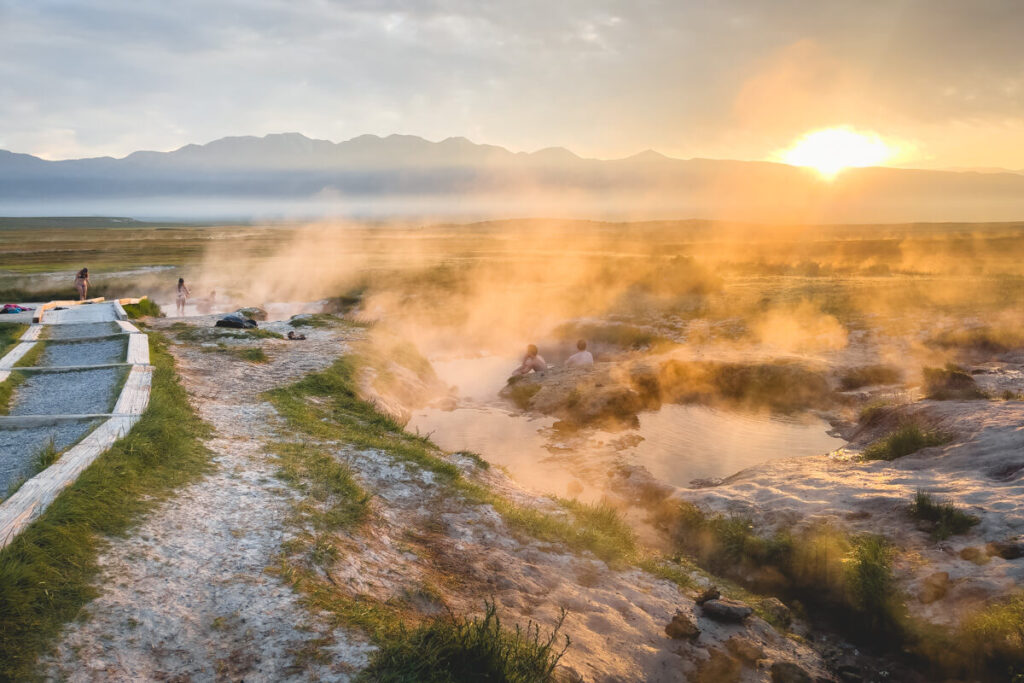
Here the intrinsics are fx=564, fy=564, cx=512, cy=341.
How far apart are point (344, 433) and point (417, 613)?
565 centimetres

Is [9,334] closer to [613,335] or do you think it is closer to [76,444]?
[76,444]

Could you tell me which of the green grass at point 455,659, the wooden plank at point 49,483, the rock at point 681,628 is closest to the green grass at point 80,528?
the wooden plank at point 49,483

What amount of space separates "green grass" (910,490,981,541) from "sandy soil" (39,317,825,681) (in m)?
2.83

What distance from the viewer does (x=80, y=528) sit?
17.9ft

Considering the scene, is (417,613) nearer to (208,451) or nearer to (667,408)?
(208,451)

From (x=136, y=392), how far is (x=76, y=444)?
9.33 feet

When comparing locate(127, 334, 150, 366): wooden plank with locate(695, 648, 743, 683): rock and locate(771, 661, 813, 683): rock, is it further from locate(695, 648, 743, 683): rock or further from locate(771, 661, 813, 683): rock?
locate(771, 661, 813, 683): rock

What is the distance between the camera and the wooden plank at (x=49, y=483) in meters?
5.21

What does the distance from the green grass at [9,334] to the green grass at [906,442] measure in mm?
20332

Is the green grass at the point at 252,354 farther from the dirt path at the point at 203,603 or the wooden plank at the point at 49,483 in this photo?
the dirt path at the point at 203,603

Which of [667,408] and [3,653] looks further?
[667,408]

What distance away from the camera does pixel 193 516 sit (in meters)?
6.39

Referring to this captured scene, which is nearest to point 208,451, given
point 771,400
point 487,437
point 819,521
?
point 487,437

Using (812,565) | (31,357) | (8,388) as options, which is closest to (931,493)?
(812,565)
